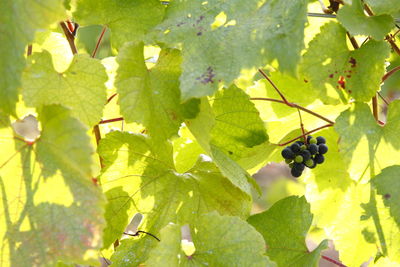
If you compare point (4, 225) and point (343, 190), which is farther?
point (343, 190)

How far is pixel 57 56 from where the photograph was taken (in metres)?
0.96

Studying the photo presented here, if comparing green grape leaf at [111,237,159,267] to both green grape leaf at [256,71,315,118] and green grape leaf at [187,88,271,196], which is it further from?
green grape leaf at [256,71,315,118]

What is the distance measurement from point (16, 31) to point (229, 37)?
0.29 m

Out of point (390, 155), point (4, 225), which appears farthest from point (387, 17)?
point (4, 225)

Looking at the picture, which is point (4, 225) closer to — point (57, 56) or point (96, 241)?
point (96, 241)

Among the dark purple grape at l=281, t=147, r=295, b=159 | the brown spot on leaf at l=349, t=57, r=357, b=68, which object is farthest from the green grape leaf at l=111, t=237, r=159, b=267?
the brown spot on leaf at l=349, t=57, r=357, b=68

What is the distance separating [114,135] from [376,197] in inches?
17.3

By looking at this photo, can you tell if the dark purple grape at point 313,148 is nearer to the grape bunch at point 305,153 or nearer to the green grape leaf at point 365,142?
the grape bunch at point 305,153

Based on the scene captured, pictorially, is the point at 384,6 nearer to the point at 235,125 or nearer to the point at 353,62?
the point at 353,62

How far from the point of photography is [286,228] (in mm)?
1133

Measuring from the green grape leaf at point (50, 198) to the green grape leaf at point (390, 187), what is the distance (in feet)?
1.52

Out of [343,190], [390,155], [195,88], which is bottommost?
[343,190]

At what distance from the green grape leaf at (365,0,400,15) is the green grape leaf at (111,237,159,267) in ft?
1.66

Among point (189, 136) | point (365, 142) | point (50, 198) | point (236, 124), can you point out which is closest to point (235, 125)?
point (236, 124)
